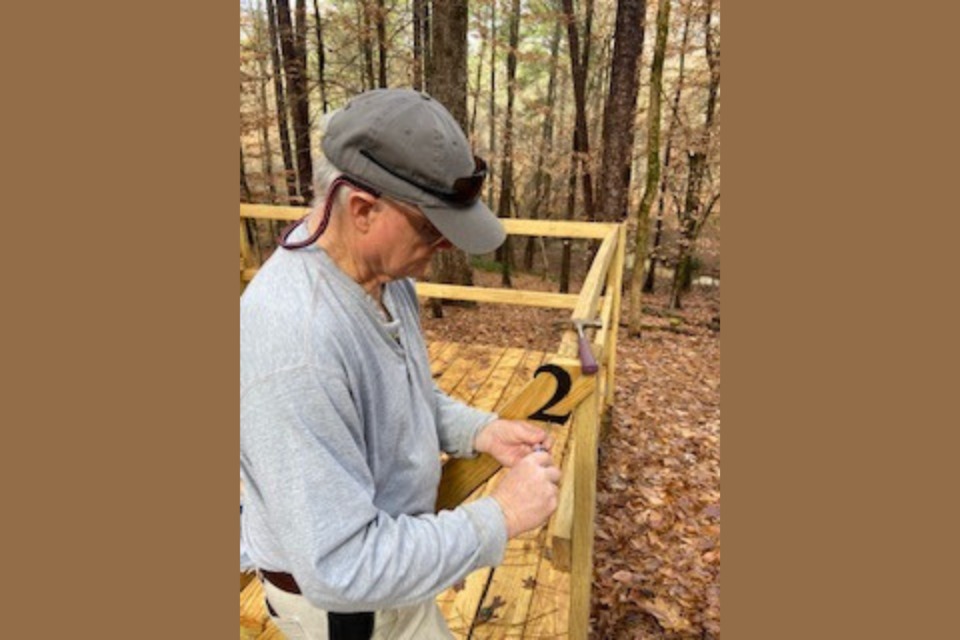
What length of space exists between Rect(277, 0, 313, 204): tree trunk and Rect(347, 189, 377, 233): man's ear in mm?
10996

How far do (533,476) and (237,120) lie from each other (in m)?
0.96

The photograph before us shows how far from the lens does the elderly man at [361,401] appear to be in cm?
105

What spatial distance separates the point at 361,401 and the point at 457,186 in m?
0.49

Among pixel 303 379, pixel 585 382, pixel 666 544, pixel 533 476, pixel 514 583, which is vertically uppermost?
pixel 303 379

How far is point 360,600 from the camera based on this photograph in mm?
1098

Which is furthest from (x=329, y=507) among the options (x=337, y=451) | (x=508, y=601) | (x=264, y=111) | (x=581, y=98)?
(x=581, y=98)

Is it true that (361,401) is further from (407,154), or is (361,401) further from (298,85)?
(298,85)

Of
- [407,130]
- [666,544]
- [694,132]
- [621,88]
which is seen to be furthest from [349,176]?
[694,132]

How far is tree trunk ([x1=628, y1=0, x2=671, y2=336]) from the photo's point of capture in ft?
25.5

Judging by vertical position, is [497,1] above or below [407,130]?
above

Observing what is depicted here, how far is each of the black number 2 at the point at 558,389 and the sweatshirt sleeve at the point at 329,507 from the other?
53 centimetres

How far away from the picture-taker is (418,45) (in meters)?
13.9

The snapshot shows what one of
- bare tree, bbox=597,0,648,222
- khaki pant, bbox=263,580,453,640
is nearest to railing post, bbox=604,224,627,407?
khaki pant, bbox=263,580,453,640

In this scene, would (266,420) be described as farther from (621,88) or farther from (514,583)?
(621,88)
